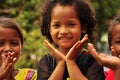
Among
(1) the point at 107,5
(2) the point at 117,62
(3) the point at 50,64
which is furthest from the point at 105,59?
(1) the point at 107,5

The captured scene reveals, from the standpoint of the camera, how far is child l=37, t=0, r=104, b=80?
2.53m

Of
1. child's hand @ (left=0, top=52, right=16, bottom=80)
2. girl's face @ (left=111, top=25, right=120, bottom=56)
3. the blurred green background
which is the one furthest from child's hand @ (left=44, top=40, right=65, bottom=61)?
the blurred green background

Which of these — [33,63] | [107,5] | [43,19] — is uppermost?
[43,19]

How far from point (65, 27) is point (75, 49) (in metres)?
0.25

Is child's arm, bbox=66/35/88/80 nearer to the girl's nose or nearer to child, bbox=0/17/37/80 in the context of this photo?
the girl's nose

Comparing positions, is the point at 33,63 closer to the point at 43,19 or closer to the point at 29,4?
the point at 29,4

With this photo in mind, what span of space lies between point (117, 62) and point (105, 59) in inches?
3.4

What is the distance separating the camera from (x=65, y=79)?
2.70m

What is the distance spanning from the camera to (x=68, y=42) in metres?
2.67

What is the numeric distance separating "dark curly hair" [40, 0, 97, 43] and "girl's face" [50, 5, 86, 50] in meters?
0.06

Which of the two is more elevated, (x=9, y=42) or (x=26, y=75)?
(x=9, y=42)

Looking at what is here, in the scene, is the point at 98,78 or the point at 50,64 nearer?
the point at 98,78

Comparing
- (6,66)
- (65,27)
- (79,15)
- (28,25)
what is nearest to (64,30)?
(65,27)

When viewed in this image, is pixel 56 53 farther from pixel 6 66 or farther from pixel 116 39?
pixel 116 39
